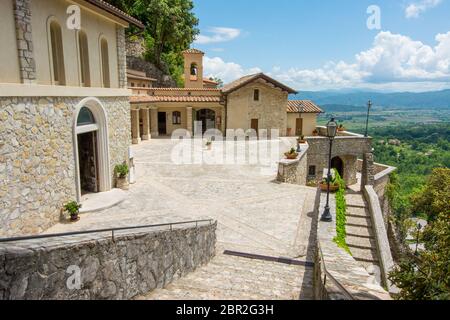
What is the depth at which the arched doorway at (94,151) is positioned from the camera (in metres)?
11.2

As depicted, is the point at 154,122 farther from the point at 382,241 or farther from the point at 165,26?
the point at 382,241

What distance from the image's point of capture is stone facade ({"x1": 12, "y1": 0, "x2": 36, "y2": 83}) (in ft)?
24.8

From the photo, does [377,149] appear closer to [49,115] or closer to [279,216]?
[279,216]

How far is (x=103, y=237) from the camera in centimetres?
515

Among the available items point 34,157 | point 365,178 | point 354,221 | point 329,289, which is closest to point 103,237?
point 329,289

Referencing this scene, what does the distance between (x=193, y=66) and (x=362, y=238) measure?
26.3 meters

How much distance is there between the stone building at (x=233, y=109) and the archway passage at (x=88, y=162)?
14328 mm

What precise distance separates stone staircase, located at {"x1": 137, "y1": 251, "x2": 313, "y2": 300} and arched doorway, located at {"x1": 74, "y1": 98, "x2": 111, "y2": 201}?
19.8ft

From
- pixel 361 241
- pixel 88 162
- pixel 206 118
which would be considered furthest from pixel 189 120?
pixel 361 241

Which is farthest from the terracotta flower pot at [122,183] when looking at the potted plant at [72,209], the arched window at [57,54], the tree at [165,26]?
the tree at [165,26]

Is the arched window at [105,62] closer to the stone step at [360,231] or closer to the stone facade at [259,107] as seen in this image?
the stone step at [360,231]

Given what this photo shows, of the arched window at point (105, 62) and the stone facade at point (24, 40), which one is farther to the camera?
the arched window at point (105, 62)

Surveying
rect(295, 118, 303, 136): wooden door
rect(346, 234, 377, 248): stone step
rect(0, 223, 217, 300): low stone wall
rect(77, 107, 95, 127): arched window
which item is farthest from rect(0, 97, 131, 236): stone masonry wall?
rect(295, 118, 303, 136): wooden door

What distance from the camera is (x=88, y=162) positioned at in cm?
1235
